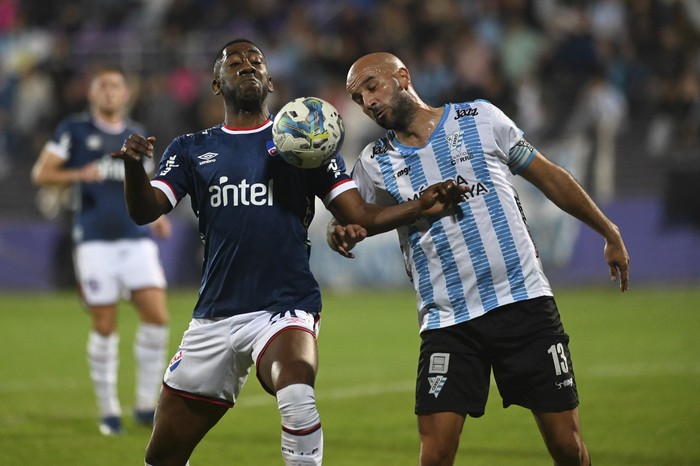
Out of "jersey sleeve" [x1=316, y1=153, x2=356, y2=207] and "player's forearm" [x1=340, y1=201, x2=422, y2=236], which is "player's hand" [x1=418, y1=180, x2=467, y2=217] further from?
"jersey sleeve" [x1=316, y1=153, x2=356, y2=207]

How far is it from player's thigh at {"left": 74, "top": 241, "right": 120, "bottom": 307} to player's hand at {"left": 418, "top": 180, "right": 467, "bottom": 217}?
4.47m

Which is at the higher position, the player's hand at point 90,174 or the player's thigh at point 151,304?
the player's hand at point 90,174

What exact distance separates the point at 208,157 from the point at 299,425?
4.75ft

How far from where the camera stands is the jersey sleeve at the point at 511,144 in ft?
18.9

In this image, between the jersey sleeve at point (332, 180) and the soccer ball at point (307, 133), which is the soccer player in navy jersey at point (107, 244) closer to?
the jersey sleeve at point (332, 180)

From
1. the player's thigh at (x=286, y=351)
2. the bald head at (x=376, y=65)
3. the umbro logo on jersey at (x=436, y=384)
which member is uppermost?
the bald head at (x=376, y=65)

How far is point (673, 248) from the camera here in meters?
19.4

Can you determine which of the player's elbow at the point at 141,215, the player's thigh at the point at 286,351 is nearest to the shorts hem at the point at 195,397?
the player's thigh at the point at 286,351

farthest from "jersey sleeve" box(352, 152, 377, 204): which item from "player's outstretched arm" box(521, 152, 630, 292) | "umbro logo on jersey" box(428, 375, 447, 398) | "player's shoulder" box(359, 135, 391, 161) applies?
"umbro logo on jersey" box(428, 375, 447, 398)

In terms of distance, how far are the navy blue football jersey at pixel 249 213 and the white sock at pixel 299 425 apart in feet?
1.72

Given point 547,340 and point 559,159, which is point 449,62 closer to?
point 559,159

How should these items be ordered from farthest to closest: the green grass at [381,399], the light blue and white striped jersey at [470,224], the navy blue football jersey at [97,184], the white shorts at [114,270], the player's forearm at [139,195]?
the navy blue football jersey at [97,184]
the white shorts at [114,270]
the green grass at [381,399]
the light blue and white striped jersey at [470,224]
the player's forearm at [139,195]

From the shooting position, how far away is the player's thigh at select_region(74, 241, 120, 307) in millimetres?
9312

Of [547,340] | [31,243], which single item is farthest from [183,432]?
[31,243]
